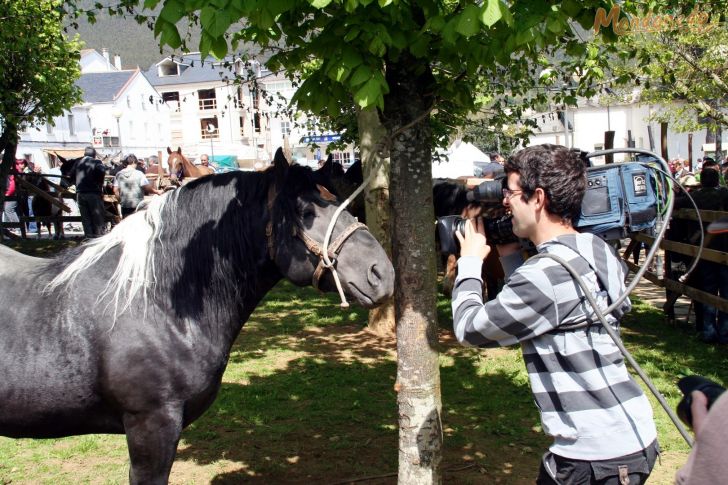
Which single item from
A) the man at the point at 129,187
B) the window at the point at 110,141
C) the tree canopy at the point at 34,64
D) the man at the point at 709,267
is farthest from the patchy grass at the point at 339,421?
the window at the point at 110,141

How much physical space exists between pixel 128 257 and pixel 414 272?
1.34 metres

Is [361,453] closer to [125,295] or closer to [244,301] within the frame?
[244,301]

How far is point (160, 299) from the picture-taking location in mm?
2998

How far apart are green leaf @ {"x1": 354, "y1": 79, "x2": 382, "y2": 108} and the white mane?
1135mm

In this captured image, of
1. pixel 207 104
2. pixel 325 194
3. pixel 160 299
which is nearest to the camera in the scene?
pixel 160 299

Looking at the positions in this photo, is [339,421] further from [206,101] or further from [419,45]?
[206,101]

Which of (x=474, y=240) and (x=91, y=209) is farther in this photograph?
(x=91, y=209)

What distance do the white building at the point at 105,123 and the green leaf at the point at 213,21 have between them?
1703 inches

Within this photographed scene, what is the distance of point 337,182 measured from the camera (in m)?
3.36

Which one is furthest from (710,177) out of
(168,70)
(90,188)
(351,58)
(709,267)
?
(168,70)

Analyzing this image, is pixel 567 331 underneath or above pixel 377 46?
underneath

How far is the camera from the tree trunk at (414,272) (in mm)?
3191

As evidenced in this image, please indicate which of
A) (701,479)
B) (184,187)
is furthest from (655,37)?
(701,479)

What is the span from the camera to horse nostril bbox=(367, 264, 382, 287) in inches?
115
